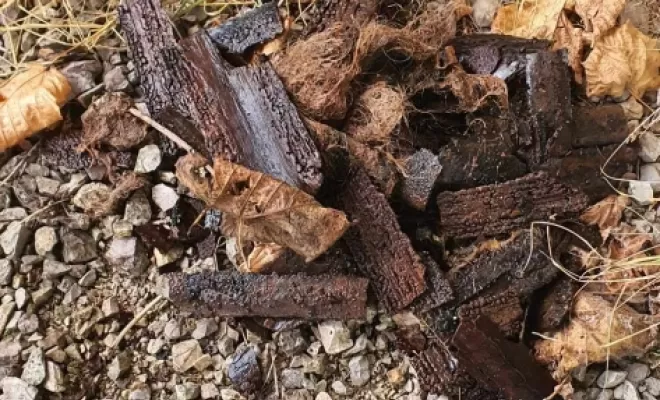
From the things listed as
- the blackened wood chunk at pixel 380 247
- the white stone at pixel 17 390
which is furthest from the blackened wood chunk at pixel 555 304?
the white stone at pixel 17 390

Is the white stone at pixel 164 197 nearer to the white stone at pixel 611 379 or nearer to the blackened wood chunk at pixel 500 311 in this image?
the blackened wood chunk at pixel 500 311

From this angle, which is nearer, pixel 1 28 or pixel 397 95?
pixel 397 95

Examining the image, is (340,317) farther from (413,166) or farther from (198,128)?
(198,128)

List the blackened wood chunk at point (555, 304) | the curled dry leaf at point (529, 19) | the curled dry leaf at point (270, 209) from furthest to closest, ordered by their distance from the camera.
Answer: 1. the curled dry leaf at point (529, 19)
2. the blackened wood chunk at point (555, 304)
3. the curled dry leaf at point (270, 209)

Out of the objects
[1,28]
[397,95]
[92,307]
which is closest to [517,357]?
[397,95]

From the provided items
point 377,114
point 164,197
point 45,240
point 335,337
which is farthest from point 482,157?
point 45,240
